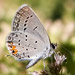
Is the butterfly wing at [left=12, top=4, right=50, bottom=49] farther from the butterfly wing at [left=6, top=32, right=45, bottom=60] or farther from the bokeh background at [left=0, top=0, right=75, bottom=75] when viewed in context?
the bokeh background at [left=0, top=0, right=75, bottom=75]

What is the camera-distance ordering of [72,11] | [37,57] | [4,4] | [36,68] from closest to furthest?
[37,57], [36,68], [72,11], [4,4]

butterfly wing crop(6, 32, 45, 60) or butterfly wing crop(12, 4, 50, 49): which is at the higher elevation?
butterfly wing crop(12, 4, 50, 49)

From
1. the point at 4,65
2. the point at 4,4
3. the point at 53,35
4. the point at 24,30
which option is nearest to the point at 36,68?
the point at 4,65

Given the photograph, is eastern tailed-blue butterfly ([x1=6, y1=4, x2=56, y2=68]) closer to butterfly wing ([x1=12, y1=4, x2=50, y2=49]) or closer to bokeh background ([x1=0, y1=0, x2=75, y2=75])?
butterfly wing ([x1=12, y1=4, x2=50, y2=49])

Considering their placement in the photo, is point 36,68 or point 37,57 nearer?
point 37,57

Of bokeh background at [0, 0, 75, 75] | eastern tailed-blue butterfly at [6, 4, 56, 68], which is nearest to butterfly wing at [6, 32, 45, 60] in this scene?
eastern tailed-blue butterfly at [6, 4, 56, 68]

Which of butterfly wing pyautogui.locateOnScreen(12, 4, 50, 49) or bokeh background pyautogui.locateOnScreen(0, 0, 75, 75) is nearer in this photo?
butterfly wing pyautogui.locateOnScreen(12, 4, 50, 49)

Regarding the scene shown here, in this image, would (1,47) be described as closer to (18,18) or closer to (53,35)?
(53,35)
